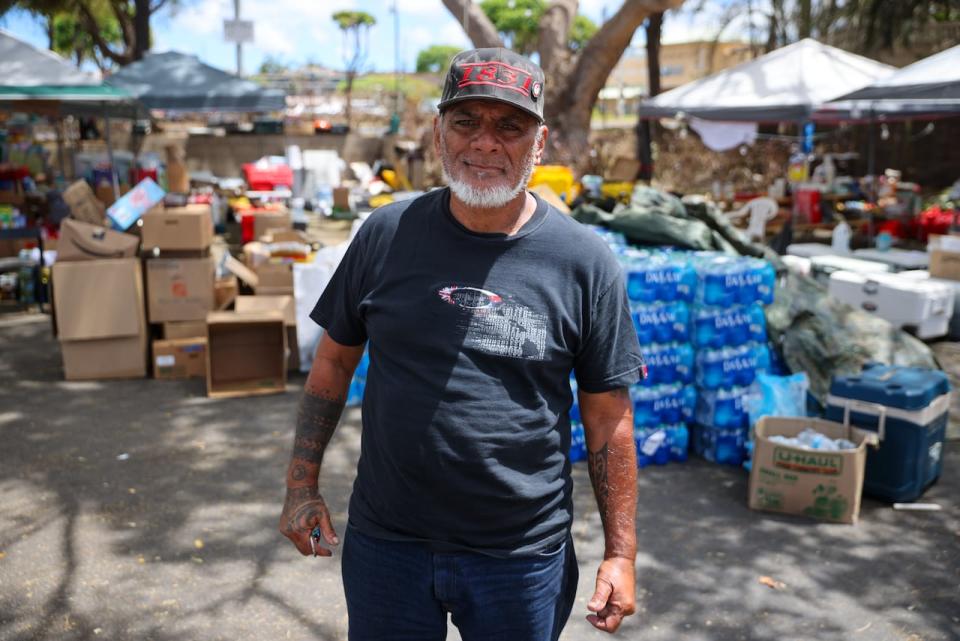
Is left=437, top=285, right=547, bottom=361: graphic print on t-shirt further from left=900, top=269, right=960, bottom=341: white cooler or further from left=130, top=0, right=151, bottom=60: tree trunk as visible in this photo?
left=130, top=0, right=151, bottom=60: tree trunk

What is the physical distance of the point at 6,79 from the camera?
8844 mm

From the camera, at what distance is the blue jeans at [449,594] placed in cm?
192

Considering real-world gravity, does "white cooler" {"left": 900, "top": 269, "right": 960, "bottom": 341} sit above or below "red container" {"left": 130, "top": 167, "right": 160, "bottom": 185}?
below

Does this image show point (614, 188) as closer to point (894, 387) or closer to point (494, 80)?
point (894, 387)

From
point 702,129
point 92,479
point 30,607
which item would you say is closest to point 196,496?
point 92,479

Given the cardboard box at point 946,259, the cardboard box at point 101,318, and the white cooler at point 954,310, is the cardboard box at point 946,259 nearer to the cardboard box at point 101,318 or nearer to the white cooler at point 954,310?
the white cooler at point 954,310

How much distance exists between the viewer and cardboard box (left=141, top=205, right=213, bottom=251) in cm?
690

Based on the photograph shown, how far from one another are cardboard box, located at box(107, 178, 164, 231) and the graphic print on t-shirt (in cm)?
581

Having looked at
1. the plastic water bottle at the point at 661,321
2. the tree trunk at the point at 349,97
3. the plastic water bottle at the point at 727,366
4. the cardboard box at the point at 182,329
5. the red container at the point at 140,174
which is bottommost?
the cardboard box at the point at 182,329

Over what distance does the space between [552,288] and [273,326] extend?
17.1 ft

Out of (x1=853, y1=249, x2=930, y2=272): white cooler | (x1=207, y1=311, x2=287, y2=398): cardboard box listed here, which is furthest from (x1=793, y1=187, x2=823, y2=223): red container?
(x1=207, y1=311, x2=287, y2=398): cardboard box

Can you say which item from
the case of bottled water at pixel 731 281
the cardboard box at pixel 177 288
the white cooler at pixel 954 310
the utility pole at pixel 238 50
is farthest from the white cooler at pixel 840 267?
the utility pole at pixel 238 50

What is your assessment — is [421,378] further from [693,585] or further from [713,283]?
[713,283]

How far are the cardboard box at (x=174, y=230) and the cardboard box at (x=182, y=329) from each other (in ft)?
1.92
